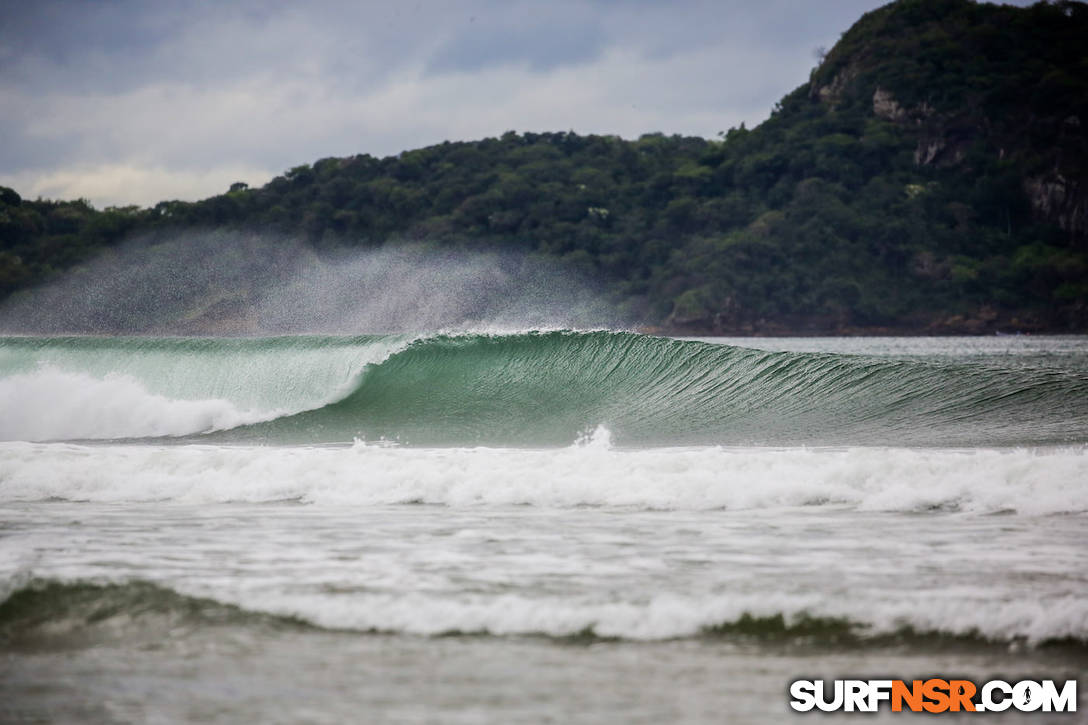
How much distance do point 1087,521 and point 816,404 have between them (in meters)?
7.17

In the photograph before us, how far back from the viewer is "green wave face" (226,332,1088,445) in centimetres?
1234

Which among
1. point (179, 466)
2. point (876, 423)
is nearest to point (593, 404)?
point (876, 423)

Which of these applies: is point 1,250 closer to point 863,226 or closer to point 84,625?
point 863,226

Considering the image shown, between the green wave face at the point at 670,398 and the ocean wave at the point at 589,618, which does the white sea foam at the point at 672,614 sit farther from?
the green wave face at the point at 670,398

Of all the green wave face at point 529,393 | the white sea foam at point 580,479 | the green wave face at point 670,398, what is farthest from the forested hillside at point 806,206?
the white sea foam at point 580,479

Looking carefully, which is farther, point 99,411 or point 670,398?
point 99,411

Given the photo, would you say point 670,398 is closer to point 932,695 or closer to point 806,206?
point 932,695

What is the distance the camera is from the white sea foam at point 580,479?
24.1 feet

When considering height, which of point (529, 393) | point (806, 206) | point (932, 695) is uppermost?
point (806, 206)

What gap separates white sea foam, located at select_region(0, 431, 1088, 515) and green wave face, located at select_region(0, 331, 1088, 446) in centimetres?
318

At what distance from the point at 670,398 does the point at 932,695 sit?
36.2ft

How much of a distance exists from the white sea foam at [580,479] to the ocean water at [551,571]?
3 cm

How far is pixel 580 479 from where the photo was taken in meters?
Answer: 7.96

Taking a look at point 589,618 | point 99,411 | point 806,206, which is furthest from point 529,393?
point 806,206
